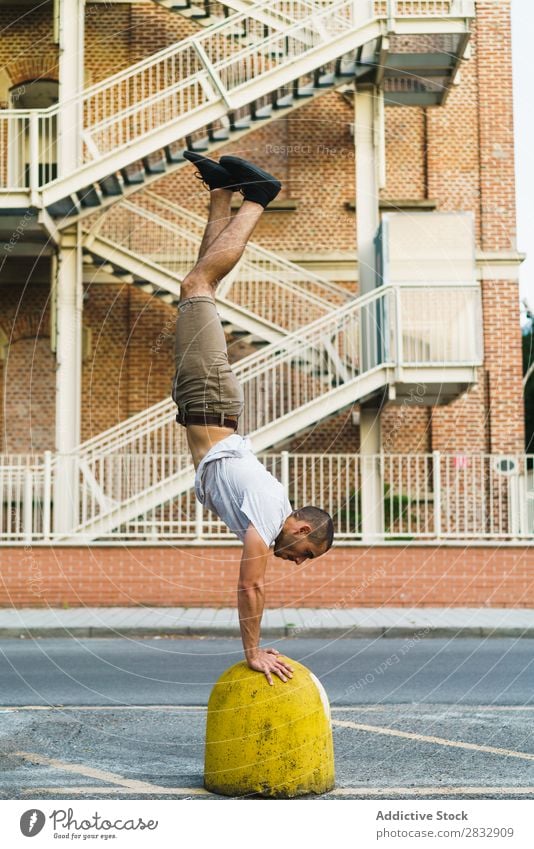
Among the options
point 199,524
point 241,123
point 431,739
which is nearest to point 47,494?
point 199,524

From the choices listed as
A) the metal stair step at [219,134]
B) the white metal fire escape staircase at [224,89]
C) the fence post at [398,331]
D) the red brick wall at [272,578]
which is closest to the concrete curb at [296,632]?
the red brick wall at [272,578]

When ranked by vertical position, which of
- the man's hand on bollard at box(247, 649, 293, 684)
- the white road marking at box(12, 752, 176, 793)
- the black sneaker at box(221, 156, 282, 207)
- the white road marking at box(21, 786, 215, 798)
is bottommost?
the white road marking at box(12, 752, 176, 793)

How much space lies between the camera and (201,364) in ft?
17.9

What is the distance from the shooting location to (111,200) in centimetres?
1623

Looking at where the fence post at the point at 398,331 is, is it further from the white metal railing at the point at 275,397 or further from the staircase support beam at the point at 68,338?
the staircase support beam at the point at 68,338

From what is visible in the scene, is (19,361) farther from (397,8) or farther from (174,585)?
(397,8)

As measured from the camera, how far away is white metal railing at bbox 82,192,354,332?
17016 millimetres

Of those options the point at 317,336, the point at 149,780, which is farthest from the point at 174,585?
the point at 149,780

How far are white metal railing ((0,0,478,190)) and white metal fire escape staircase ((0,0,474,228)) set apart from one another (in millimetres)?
21

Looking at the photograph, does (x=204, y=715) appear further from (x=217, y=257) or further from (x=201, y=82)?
(x=201, y=82)

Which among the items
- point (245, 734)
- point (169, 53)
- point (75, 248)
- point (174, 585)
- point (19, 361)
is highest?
point (169, 53)

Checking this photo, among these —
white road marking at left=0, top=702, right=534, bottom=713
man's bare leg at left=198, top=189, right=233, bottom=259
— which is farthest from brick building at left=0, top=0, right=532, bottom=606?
man's bare leg at left=198, top=189, right=233, bottom=259

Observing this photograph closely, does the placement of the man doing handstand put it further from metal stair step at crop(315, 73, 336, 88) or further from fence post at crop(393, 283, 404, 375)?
metal stair step at crop(315, 73, 336, 88)

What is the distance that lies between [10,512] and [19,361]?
513cm
